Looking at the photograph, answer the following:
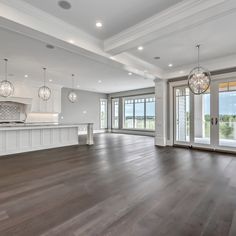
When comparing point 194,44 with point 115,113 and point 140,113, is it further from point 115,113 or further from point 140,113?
point 115,113

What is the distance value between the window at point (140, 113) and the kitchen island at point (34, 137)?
16.1ft

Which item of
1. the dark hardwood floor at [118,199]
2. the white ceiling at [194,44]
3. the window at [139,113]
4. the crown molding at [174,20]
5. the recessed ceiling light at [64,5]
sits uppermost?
the recessed ceiling light at [64,5]

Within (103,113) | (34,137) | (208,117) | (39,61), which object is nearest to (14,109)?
(34,137)

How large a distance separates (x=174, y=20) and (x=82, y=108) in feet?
30.9

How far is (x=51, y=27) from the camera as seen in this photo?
3211 mm

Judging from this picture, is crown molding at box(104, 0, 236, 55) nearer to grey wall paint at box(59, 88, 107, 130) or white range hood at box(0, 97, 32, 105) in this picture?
white range hood at box(0, 97, 32, 105)

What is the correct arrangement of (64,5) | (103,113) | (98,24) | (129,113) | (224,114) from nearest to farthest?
(64,5)
(98,24)
(224,114)
(129,113)
(103,113)

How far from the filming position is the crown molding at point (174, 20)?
259cm

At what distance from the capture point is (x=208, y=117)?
19.8 ft

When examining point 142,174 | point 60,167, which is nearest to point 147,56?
point 142,174

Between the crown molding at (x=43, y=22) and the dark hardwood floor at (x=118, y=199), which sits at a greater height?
the crown molding at (x=43, y=22)

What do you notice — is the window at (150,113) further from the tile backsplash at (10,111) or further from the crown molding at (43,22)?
the tile backsplash at (10,111)

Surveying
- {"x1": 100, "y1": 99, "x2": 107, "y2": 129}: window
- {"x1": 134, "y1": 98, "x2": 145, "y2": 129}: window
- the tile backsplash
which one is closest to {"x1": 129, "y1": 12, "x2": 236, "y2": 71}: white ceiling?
{"x1": 134, "y1": 98, "x2": 145, "y2": 129}: window

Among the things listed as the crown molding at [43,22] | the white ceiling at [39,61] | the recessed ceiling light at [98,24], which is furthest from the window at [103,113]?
the recessed ceiling light at [98,24]
